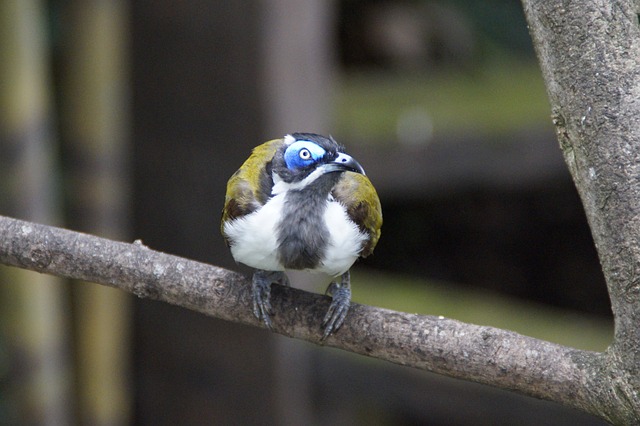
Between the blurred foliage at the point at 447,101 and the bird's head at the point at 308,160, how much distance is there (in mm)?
1929

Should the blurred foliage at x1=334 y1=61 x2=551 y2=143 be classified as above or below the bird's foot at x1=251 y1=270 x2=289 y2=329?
above

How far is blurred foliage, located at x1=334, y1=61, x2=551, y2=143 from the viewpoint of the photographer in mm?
4352

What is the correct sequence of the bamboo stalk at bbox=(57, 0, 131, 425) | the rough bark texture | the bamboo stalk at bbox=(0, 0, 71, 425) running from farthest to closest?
the bamboo stalk at bbox=(57, 0, 131, 425), the bamboo stalk at bbox=(0, 0, 71, 425), the rough bark texture

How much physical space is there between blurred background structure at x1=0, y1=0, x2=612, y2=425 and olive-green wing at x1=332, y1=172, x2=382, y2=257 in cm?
133

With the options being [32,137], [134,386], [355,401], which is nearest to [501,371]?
[355,401]

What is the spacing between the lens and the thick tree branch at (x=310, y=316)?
2.11m

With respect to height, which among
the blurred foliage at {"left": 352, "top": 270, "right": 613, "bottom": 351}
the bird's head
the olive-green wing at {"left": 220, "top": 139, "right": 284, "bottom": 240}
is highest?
the bird's head

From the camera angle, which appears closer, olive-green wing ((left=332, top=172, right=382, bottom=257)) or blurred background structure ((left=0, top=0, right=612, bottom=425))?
olive-green wing ((left=332, top=172, right=382, bottom=257))

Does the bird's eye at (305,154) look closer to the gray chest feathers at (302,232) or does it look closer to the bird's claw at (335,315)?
the gray chest feathers at (302,232)

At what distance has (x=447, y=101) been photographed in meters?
4.79

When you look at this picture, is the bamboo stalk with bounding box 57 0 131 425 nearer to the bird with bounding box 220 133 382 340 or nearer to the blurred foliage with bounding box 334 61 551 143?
the blurred foliage with bounding box 334 61 551 143

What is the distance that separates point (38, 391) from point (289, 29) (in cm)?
187

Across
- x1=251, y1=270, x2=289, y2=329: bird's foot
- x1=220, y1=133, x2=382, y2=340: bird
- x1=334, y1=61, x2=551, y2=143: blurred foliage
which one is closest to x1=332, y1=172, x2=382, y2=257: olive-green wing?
x1=220, y1=133, x2=382, y2=340: bird

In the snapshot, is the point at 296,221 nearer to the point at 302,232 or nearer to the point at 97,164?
the point at 302,232
